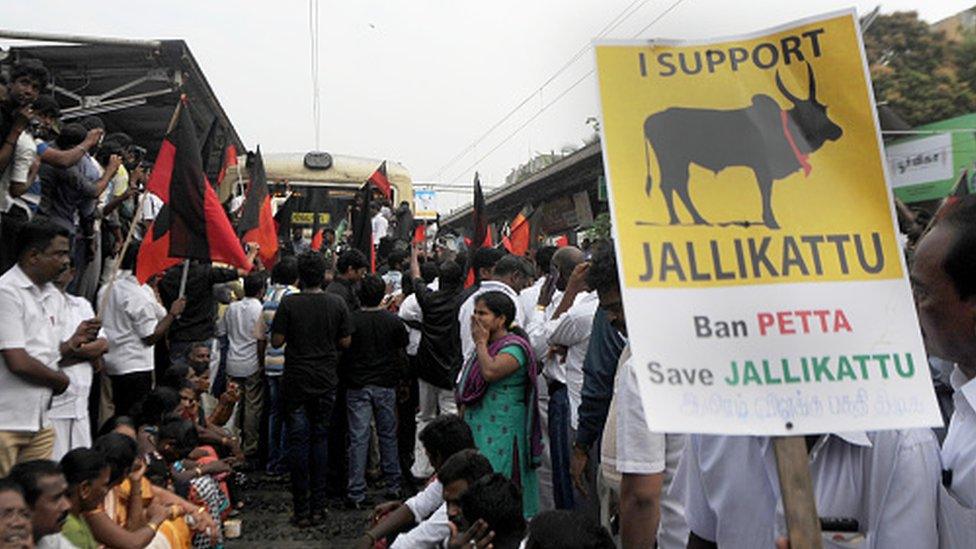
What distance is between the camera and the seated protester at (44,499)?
3166 mm

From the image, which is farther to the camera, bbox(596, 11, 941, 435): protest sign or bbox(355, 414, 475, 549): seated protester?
bbox(355, 414, 475, 549): seated protester

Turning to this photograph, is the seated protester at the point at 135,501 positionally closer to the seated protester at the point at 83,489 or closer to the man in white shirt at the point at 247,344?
the seated protester at the point at 83,489

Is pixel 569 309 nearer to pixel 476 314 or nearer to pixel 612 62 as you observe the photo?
pixel 476 314

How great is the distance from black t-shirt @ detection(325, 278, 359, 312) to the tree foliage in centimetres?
445

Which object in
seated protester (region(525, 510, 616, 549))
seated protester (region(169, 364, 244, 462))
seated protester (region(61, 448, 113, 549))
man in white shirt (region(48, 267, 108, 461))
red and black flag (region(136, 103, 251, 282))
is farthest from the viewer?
seated protester (region(169, 364, 244, 462))

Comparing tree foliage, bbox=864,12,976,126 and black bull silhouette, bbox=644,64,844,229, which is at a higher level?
tree foliage, bbox=864,12,976,126

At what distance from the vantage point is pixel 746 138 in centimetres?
191

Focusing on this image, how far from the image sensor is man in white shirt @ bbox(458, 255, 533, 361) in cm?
543

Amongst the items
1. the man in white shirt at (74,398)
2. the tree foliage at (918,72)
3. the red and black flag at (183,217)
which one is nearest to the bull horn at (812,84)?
the man in white shirt at (74,398)

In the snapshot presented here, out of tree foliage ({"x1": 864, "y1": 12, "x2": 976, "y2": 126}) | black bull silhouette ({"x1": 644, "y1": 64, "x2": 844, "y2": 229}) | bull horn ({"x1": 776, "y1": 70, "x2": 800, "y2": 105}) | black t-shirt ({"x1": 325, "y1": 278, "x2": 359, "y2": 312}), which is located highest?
tree foliage ({"x1": 864, "y1": 12, "x2": 976, "y2": 126})

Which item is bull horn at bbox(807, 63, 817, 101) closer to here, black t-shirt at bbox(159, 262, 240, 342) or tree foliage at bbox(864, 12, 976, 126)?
tree foliage at bbox(864, 12, 976, 126)

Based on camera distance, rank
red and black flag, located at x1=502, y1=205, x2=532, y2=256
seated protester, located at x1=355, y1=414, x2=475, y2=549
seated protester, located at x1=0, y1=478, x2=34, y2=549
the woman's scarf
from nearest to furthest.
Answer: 1. seated protester, located at x1=0, y1=478, x2=34, y2=549
2. seated protester, located at x1=355, y1=414, x2=475, y2=549
3. the woman's scarf
4. red and black flag, located at x1=502, y1=205, x2=532, y2=256

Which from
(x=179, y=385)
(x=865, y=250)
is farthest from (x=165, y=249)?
(x=865, y=250)

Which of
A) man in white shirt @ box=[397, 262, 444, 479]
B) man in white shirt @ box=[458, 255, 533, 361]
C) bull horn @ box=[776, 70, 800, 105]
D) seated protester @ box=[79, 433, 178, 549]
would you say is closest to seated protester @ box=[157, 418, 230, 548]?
seated protester @ box=[79, 433, 178, 549]
